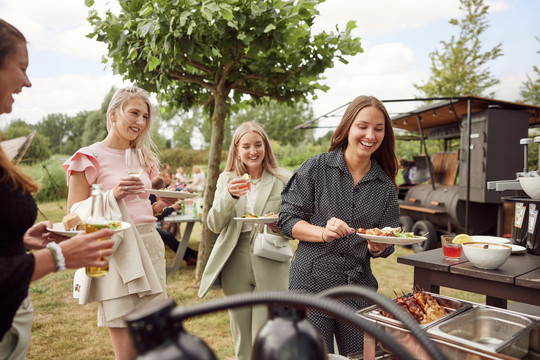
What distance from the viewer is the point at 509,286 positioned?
1952mm

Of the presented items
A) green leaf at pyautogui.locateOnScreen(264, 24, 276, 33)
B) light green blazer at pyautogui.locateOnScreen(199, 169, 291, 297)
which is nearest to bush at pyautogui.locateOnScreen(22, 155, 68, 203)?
green leaf at pyautogui.locateOnScreen(264, 24, 276, 33)

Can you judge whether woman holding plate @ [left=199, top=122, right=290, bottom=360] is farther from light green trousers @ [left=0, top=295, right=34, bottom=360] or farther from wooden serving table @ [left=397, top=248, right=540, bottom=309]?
light green trousers @ [left=0, top=295, right=34, bottom=360]

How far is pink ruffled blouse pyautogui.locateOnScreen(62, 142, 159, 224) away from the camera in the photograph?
7.05 feet

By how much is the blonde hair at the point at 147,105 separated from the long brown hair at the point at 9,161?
1.04m

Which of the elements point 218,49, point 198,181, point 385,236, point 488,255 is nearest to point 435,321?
point 385,236

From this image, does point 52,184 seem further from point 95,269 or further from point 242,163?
point 95,269

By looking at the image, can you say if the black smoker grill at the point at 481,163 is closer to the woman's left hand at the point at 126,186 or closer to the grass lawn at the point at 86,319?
the grass lawn at the point at 86,319

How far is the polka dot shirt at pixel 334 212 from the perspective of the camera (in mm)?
2072

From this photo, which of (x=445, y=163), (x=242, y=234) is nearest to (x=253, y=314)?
(x=242, y=234)

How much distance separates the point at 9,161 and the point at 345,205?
156 cm

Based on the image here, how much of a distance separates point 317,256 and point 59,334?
366 cm

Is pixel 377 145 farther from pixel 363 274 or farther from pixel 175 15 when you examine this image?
pixel 175 15

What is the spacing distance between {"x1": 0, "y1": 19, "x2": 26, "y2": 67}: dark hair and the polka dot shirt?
1.43 metres

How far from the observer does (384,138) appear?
2.24 metres
